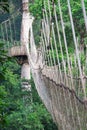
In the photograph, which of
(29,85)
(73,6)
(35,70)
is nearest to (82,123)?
(35,70)

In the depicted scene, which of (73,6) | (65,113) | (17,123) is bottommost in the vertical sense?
(17,123)

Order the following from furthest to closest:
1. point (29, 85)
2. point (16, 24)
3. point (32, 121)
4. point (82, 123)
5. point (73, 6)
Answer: point (16, 24) < point (73, 6) < point (29, 85) < point (32, 121) < point (82, 123)

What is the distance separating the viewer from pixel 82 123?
3.16 meters

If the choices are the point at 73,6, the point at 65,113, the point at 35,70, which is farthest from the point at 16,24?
the point at 65,113

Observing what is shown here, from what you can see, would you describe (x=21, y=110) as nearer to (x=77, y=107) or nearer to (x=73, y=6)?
(x=73, y=6)

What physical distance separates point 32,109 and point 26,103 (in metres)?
0.19

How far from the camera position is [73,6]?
46.3 ft

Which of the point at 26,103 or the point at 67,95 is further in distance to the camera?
the point at 26,103

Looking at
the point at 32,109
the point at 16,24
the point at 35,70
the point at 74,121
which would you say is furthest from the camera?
the point at 16,24

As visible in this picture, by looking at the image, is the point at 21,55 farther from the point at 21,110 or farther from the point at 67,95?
the point at 67,95

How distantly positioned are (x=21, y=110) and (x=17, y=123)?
1.82 ft

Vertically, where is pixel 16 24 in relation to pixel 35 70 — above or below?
above

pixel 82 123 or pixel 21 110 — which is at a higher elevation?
pixel 82 123

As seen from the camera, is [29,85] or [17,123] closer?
[17,123]
